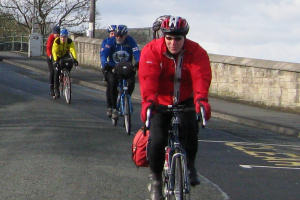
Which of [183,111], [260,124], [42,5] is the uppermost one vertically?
[42,5]

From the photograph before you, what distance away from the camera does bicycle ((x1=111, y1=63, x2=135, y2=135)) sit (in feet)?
39.2

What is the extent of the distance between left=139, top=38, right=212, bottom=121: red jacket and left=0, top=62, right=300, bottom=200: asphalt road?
151cm

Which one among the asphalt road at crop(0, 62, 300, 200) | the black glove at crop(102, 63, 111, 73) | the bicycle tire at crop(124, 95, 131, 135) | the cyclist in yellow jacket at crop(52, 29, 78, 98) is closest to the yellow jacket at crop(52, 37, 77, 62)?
the cyclist in yellow jacket at crop(52, 29, 78, 98)

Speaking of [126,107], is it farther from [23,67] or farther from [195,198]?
[23,67]

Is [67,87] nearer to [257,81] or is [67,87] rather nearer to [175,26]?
[257,81]

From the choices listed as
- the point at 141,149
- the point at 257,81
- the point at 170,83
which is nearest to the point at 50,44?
the point at 257,81

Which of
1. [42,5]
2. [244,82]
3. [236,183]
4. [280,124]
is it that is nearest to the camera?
[236,183]

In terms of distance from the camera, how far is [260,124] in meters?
15.3

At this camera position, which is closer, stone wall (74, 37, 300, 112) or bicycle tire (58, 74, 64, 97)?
bicycle tire (58, 74, 64, 97)

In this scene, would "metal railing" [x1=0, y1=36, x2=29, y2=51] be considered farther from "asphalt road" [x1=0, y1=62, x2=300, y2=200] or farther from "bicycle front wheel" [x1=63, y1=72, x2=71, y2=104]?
"asphalt road" [x1=0, y1=62, x2=300, y2=200]

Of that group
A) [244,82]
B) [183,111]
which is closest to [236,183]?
[183,111]

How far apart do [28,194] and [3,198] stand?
11.7 inches

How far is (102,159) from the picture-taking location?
931 cm

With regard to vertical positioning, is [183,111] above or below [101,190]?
above
